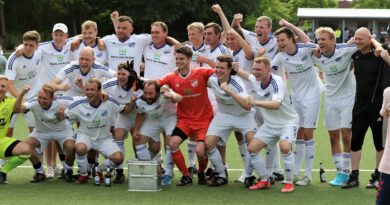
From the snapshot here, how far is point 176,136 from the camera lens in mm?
8750

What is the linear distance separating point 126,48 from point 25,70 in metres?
1.56

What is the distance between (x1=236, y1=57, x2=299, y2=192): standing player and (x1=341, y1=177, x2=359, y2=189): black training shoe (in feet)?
2.30

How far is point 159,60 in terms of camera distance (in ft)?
31.9

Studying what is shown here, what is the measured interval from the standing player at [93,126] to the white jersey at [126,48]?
108 cm

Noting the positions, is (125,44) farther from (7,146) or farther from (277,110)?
(277,110)

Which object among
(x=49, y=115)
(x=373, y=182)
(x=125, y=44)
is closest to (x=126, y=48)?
(x=125, y=44)

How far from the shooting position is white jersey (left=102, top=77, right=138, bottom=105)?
9.20 meters

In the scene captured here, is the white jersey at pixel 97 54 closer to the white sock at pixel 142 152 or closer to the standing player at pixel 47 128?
the standing player at pixel 47 128

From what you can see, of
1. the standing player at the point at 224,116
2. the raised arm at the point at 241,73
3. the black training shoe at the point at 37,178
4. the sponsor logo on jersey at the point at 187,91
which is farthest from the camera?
the black training shoe at the point at 37,178

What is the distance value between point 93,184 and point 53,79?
6.45ft

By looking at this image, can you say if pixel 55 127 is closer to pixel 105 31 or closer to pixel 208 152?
pixel 208 152

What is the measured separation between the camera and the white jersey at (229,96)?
8586mm

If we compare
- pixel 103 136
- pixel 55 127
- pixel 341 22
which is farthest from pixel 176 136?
pixel 341 22

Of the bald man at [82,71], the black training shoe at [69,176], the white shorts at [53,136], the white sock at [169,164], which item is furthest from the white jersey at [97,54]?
the white sock at [169,164]
